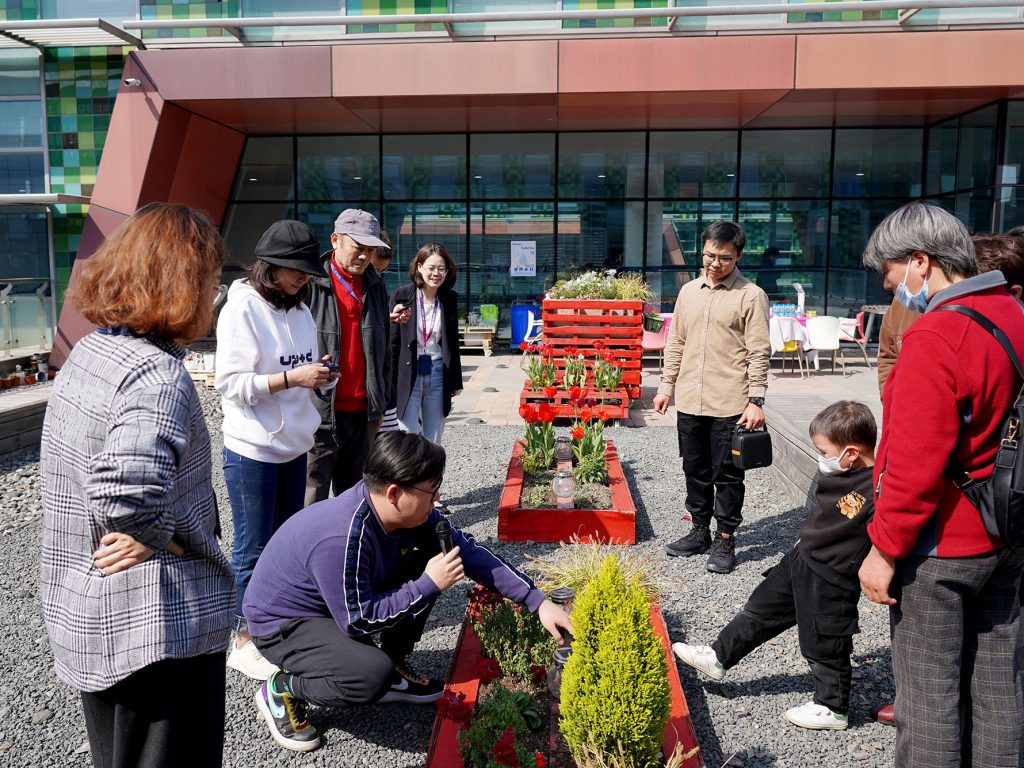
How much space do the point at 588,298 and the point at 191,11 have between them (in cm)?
799

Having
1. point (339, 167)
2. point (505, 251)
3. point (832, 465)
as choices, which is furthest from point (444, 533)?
point (339, 167)

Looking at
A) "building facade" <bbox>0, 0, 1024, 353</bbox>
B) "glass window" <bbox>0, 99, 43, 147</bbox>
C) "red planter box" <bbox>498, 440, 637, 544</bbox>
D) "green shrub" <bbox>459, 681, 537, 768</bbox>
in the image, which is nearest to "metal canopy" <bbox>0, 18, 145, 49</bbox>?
"building facade" <bbox>0, 0, 1024, 353</bbox>

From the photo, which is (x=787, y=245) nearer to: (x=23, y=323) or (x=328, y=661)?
(x=23, y=323)

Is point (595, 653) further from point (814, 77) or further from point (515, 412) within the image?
point (814, 77)

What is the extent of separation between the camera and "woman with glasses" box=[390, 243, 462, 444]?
5.16m

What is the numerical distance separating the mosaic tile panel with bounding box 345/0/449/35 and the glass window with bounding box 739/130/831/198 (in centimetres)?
572

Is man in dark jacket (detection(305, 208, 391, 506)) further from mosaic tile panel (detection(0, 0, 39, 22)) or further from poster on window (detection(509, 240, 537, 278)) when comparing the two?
mosaic tile panel (detection(0, 0, 39, 22))

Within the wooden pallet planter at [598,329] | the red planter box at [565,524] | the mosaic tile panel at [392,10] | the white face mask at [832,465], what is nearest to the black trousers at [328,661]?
the white face mask at [832,465]

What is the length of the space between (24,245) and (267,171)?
164 inches

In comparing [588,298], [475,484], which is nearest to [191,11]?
[588,298]

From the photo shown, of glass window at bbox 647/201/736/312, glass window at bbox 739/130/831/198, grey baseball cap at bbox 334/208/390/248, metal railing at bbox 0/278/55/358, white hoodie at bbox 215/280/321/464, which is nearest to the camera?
white hoodie at bbox 215/280/321/464

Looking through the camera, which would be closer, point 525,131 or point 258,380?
point 258,380

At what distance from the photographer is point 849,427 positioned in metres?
2.88

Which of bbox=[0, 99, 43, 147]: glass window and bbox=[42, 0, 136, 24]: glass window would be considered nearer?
bbox=[42, 0, 136, 24]: glass window
